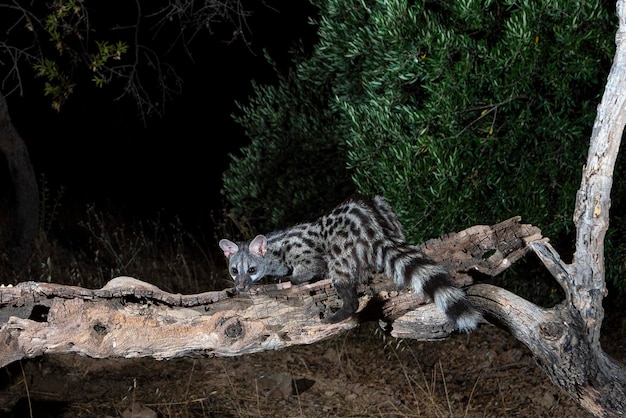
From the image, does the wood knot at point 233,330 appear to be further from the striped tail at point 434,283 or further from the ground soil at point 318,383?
the ground soil at point 318,383

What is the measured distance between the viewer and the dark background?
41.2 ft

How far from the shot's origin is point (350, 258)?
5.04 metres

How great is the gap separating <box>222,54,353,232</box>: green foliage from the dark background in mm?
3881

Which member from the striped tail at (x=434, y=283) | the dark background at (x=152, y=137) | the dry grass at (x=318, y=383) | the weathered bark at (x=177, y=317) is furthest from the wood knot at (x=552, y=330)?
the dark background at (x=152, y=137)

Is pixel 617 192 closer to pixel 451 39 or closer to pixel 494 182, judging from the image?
pixel 494 182

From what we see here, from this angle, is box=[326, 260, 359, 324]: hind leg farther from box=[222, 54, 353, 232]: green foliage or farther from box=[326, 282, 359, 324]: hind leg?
box=[222, 54, 353, 232]: green foliage

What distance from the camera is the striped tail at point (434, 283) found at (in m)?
4.31

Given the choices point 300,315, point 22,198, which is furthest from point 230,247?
point 22,198

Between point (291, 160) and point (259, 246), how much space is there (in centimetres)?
256

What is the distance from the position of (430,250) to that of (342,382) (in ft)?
7.10

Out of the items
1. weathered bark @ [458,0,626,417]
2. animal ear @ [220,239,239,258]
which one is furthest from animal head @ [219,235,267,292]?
weathered bark @ [458,0,626,417]

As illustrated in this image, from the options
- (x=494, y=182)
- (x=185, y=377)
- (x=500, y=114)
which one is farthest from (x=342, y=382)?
(x=500, y=114)

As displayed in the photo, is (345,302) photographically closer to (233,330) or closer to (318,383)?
(233,330)

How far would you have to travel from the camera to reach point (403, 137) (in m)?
5.92
